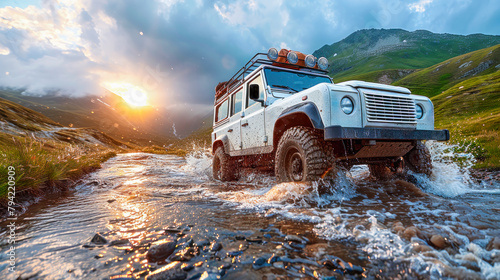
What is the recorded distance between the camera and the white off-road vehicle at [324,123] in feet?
10.9

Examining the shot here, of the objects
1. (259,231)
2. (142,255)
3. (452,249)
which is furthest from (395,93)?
(142,255)

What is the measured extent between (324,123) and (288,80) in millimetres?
2465

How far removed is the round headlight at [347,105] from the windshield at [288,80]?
2033 mm

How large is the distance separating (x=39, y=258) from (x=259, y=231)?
1713 mm

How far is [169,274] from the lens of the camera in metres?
1.48

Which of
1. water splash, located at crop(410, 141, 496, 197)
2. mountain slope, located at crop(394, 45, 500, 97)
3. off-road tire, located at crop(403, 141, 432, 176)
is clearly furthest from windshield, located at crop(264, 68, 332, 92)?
mountain slope, located at crop(394, 45, 500, 97)

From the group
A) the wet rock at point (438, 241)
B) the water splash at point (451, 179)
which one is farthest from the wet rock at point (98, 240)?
the water splash at point (451, 179)

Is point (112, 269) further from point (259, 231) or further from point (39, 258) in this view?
point (259, 231)

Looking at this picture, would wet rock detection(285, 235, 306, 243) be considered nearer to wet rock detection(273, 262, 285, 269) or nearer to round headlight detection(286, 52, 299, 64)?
wet rock detection(273, 262, 285, 269)

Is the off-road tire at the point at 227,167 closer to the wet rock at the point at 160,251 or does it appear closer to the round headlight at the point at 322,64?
the round headlight at the point at 322,64

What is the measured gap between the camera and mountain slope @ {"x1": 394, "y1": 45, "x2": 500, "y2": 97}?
200ft

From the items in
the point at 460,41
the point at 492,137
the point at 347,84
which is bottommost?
the point at 492,137

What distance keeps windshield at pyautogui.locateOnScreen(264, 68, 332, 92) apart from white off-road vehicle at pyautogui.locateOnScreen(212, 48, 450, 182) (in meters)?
0.02

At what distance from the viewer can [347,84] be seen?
11.9 ft
